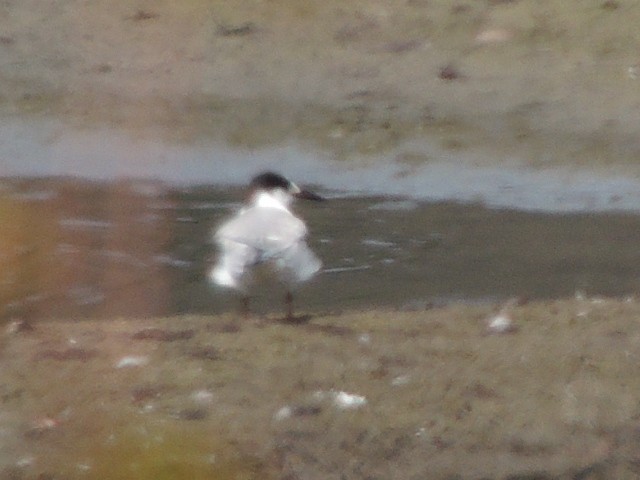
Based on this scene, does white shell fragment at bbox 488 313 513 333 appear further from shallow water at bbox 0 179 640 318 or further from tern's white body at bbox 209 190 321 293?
tern's white body at bbox 209 190 321 293

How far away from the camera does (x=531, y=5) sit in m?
A: 11.7

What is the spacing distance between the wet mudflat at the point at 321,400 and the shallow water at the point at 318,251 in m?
1.19

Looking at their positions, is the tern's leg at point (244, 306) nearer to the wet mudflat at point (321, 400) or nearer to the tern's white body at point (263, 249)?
the tern's white body at point (263, 249)

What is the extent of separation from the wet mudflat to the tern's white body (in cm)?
37

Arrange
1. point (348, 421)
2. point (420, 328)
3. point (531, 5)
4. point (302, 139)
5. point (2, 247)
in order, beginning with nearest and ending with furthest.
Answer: point (348, 421)
point (420, 328)
point (2, 247)
point (302, 139)
point (531, 5)

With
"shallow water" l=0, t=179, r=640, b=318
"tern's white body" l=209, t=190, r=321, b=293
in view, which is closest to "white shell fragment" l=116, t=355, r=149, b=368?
"tern's white body" l=209, t=190, r=321, b=293

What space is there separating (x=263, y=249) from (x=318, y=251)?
5.96 feet

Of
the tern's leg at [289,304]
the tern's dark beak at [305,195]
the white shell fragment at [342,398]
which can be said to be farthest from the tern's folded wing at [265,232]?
the white shell fragment at [342,398]

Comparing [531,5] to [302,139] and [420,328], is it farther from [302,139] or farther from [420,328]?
[420,328]

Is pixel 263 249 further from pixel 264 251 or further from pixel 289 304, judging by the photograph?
pixel 289 304

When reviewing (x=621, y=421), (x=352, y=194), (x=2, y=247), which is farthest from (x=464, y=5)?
(x=621, y=421)

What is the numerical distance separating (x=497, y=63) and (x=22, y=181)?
3568 millimetres

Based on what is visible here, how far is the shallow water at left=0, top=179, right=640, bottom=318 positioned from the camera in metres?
7.58

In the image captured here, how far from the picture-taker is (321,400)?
17.0 feet
